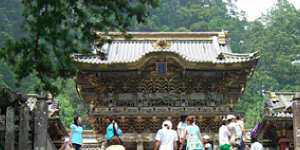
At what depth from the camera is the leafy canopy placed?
13688 millimetres

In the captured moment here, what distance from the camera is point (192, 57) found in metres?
23.6

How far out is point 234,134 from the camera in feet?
47.2

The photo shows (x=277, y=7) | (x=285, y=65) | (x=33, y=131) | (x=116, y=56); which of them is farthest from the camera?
(x=277, y=7)

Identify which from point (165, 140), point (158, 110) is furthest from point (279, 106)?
point (165, 140)

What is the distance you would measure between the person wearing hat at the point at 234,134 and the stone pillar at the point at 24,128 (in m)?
4.32

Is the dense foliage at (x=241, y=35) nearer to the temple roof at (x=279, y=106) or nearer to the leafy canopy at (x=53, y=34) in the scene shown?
the temple roof at (x=279, y=106)

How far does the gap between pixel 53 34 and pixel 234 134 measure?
4440 mm

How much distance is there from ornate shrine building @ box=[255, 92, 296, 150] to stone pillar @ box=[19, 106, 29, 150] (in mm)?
9385

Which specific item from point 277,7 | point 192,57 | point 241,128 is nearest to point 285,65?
point 277,7

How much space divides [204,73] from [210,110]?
4.61ft

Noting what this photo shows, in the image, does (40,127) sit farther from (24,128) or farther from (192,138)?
(192,138)

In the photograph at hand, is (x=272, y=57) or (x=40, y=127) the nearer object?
(x=40, y=127)

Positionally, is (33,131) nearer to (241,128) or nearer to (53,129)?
(241,128)

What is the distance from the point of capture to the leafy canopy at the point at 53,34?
13688 mm
